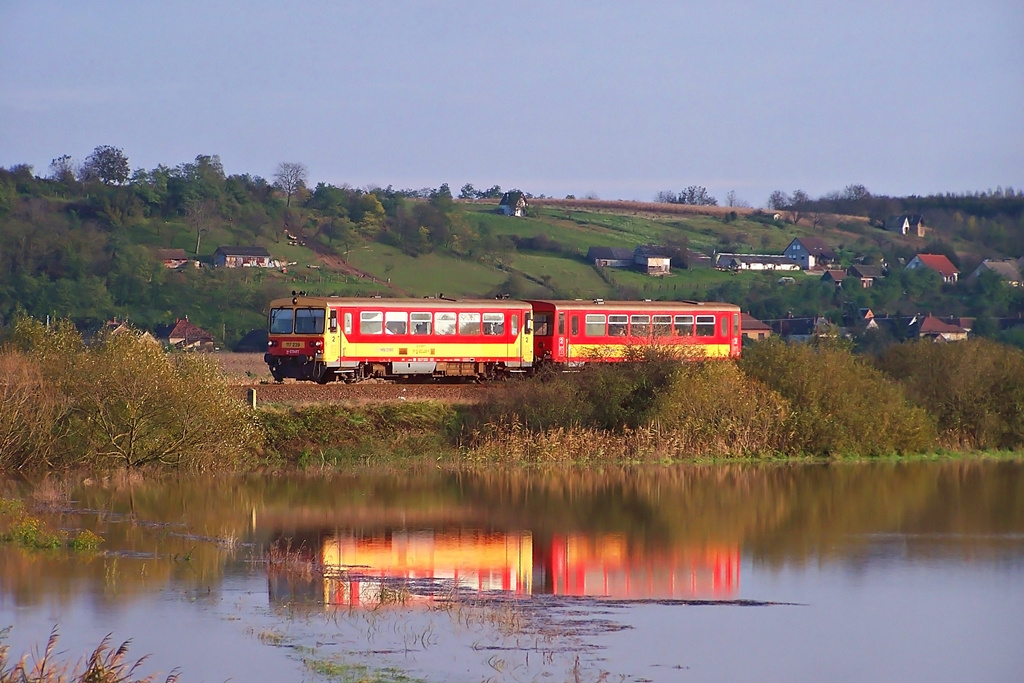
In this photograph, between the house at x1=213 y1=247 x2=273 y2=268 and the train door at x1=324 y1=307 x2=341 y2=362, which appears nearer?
the train door at x1=324 y1=307 x2=341 y2=362

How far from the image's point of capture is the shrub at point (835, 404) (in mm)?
37844

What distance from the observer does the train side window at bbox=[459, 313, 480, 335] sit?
128ft

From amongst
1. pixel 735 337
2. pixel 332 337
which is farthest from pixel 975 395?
pixel 332 337

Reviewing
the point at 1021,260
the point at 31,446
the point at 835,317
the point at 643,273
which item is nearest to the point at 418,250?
the point at 643,273

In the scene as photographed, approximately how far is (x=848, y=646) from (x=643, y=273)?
84864 millimetres

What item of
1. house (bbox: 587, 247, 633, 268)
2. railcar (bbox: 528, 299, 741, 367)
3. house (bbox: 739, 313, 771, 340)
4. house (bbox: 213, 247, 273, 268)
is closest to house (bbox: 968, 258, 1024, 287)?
house (bbox: 739, 313, 771, 340)

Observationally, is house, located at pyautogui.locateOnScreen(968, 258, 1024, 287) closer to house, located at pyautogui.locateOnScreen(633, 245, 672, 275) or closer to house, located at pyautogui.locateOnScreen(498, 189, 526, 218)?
house, located at pyautogui.locateOnScreen(633, 245, 672, 275)

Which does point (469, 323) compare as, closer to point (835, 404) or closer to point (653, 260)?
point (835, 404)

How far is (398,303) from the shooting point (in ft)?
125

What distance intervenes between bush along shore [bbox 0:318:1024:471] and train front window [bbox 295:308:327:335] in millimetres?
3550

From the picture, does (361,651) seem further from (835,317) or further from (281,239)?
(281,239)

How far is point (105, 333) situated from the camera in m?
32.2

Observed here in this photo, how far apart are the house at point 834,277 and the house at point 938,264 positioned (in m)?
5.92

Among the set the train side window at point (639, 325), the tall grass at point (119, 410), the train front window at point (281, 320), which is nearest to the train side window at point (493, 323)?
the train side window at point (639, 325)
